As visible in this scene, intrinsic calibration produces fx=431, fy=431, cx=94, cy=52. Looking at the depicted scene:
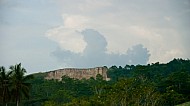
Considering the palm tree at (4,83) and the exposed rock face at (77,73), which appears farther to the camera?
the exposed rock face at (77,73)

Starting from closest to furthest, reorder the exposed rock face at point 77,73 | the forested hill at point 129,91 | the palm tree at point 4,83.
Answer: the forested hill at point 129,91 < the palm tree at point 4,83 < the exposed rock face at point 77,73

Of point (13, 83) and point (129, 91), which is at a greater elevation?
point (13, 83)

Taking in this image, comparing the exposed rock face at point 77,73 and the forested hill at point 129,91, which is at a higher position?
the exposed rock face at point 77,73

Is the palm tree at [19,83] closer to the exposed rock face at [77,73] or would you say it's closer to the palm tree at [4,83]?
the palm tree at [4,83]

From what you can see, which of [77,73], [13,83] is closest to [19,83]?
[13,83]

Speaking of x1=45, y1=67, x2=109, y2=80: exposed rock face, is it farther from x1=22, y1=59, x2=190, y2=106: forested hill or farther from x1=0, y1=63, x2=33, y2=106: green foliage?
x1=0, y1=63, x2=33, y2=106: green foliage

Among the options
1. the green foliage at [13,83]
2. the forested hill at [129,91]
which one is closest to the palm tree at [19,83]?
the green foliage at [13,83]

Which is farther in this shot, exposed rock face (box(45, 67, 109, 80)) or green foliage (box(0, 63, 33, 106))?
exposed rock face (box(45, 67, 109, 80))

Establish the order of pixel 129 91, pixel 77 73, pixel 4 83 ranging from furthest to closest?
pixel 77 73 < pixel 4 83 < pixel 129 91

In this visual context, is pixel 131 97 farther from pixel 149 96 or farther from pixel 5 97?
pixel 5 97

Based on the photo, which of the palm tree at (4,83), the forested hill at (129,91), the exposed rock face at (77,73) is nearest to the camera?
the forested hill at (129,91)

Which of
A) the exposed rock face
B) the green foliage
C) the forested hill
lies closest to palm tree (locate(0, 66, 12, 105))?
the green foliage

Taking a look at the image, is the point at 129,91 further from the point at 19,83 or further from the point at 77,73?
the point at 77,73

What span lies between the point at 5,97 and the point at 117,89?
1193 cm
